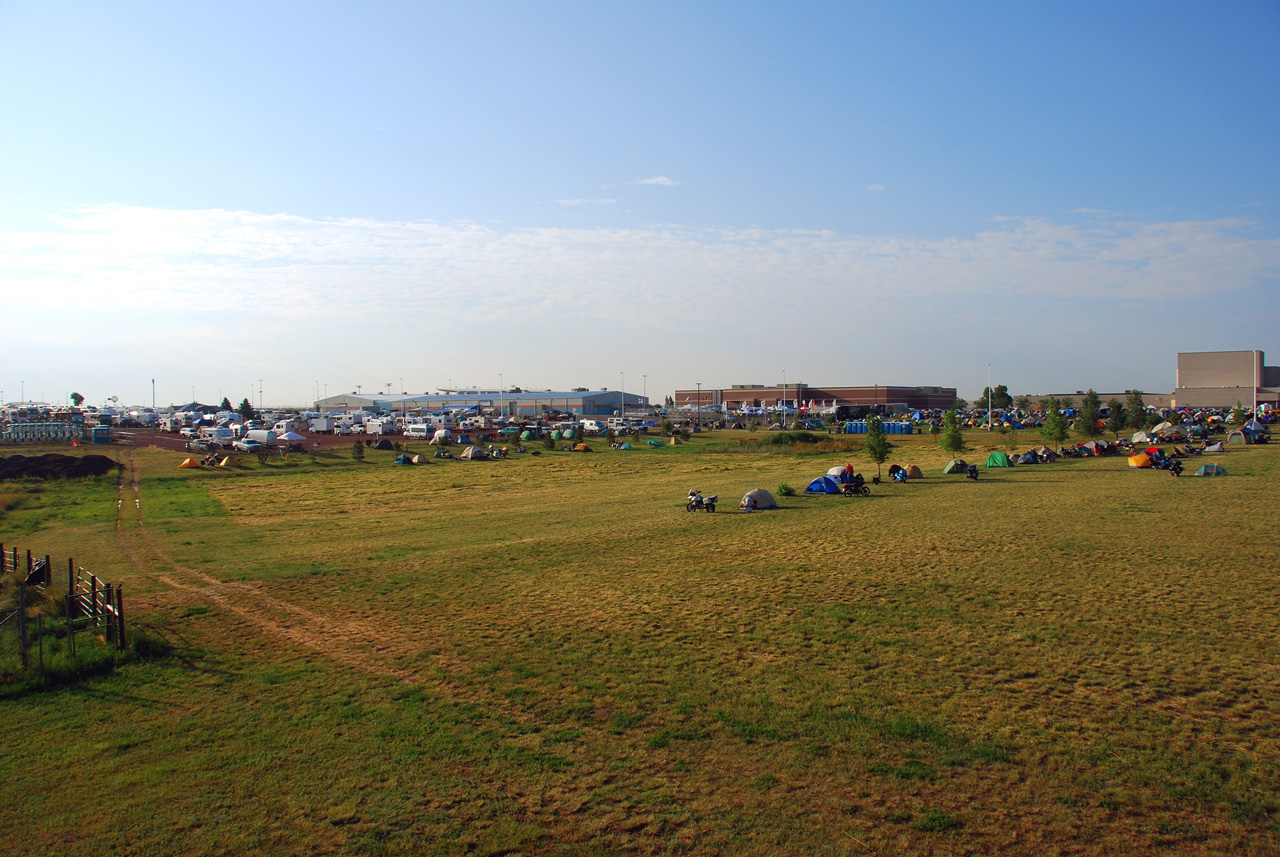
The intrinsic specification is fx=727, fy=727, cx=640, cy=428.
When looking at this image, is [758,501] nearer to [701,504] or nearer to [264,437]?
[701,504]

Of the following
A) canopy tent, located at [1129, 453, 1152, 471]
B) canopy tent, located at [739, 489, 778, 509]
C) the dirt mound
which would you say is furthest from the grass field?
the dirt mound

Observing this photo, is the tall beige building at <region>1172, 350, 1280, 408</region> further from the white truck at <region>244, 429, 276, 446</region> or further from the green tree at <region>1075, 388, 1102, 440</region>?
the white truck at <region>244, 429, 276, 446</region>

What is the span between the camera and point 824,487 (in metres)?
31.5

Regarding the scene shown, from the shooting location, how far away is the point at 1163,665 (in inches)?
427

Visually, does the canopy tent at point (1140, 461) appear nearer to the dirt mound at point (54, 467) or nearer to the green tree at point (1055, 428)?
the green tree at point (1055, 428)

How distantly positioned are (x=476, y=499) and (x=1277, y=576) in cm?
2895

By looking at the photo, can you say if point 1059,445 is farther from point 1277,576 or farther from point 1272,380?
point 1272,380

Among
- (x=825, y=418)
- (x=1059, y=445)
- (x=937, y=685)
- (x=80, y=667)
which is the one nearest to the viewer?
(x=937, y=685)

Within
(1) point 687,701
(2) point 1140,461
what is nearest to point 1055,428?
(2) point 1140,461

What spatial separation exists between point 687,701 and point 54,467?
48.0m

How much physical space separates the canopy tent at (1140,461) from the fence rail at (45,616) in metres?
44.1

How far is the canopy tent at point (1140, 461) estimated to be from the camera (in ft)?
126

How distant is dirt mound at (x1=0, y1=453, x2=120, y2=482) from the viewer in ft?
136

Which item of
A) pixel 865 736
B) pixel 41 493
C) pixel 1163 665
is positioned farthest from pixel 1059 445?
pixel 41 493
